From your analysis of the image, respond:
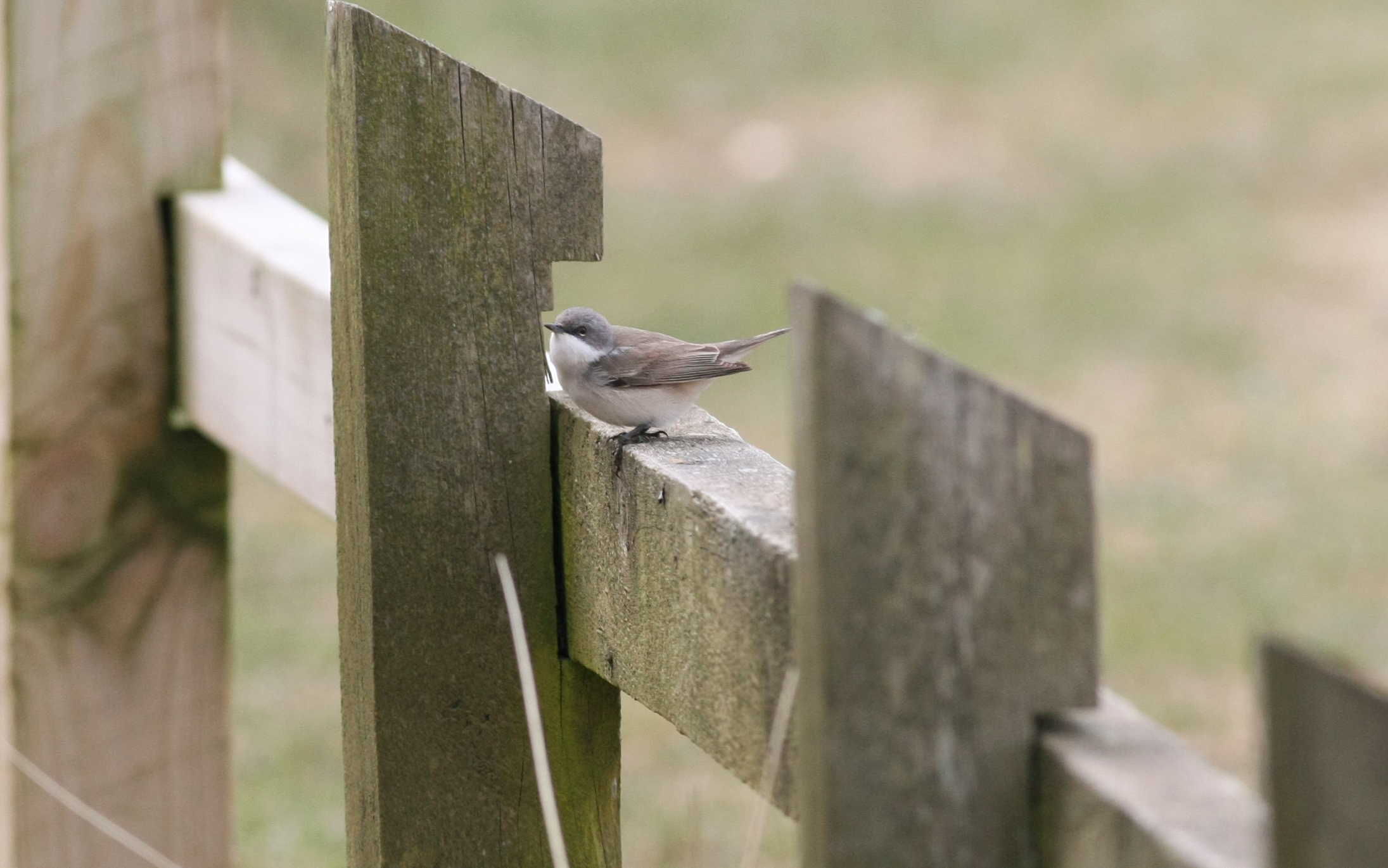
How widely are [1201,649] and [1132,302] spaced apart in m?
3.93

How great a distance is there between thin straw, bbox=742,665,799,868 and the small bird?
1.19 meters

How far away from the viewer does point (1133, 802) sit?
91cm

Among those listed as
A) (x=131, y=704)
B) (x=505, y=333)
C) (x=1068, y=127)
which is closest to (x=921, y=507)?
(x=505, y=333)

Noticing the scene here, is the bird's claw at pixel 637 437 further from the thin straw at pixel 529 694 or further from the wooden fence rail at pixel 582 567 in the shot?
the thin straw at pixel 529 694

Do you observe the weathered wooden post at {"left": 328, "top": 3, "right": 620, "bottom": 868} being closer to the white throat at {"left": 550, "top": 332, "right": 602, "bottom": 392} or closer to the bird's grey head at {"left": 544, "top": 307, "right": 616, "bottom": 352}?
the white throat at {"left": 550, "top": 332, "right": 602, "bottom": 392}

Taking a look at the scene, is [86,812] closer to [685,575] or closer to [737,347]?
[685,575]

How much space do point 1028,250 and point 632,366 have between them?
8185 mm

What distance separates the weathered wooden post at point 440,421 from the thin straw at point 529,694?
15mm

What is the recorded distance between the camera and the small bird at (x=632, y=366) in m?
2.62

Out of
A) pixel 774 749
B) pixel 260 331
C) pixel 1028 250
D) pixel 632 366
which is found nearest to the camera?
pixel 774 749

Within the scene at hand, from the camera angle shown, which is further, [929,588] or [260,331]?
[260,331]

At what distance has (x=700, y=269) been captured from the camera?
1014 centimetres

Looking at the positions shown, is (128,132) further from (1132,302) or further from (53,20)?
(1132,302)

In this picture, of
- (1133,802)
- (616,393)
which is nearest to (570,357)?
(616,393)
